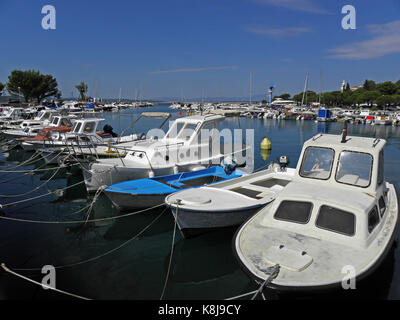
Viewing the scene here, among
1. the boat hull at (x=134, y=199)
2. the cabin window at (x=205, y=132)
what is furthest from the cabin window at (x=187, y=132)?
the boat hull at (x=134, y=199)

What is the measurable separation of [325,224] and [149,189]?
242 inches

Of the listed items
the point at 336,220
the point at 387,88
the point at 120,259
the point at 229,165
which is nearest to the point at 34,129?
the point at 229,165

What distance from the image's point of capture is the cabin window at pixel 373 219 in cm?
563

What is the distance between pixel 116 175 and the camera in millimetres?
11562

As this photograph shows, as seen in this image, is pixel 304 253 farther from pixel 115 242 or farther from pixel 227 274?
pixel 115 242

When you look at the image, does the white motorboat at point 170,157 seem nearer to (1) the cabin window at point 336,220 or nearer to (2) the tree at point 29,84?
(1) the cabin window at point 336,220

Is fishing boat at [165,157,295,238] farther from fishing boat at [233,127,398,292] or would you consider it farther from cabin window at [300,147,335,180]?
cabin window at [300,147,335,180]

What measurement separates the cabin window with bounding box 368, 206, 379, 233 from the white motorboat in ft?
27.2

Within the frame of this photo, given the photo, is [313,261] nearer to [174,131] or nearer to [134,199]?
[134,199]

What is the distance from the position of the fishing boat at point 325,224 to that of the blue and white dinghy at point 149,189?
423cm

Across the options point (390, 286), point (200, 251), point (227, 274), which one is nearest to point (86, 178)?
point (200, 251)

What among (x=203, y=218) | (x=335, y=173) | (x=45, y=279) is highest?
(x=335, y=173)

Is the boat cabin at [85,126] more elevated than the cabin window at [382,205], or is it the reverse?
the boat cabin at [85,126]
